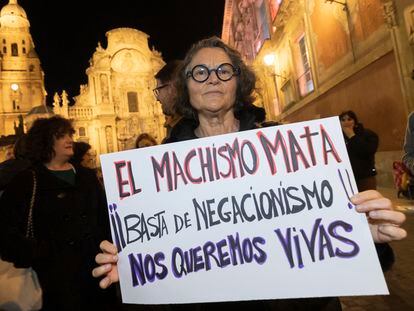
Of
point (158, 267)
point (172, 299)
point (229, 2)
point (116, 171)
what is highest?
point (229, 2)

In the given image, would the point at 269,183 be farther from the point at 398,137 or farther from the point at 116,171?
the point at 398,137

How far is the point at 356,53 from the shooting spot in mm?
9508

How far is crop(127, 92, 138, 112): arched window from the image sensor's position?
3741 cm

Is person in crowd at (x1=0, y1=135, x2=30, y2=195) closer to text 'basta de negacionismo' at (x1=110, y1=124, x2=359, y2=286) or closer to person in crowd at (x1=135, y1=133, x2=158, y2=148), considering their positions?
text 'basta de negacionismo' at (x1=110, y1=124, x2=359, y2=286)

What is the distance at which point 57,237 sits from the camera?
101 inches

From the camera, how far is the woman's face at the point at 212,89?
6.06 ft

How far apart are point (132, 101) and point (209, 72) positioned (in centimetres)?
3728

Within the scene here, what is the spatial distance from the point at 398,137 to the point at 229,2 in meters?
29.3

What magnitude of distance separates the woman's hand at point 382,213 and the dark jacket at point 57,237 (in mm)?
1772

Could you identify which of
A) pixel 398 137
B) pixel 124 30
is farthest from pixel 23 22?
pixel 398 137

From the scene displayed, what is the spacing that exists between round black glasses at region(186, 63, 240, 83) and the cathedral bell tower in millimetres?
40203

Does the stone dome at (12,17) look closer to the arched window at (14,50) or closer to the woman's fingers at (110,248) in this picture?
the arched window at (14,50)

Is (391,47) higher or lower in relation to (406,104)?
higher

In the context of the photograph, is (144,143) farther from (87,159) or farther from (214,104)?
(214,104)
